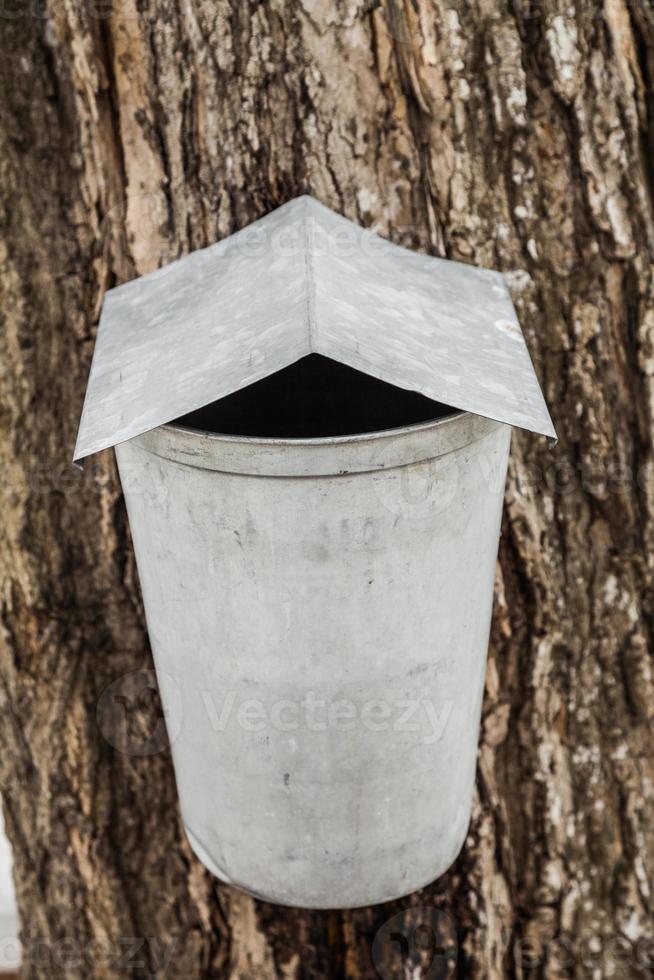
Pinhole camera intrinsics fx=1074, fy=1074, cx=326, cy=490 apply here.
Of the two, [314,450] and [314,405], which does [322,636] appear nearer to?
[314,450]

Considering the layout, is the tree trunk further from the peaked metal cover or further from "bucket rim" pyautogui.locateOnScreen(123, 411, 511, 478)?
"bucket rim" pyautogui.locateOnScreen(123, 411, 511, 478)

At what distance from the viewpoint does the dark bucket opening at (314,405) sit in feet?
6.21

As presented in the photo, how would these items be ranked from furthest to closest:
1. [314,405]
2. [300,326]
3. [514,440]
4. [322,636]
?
[514,440] → [314,405] → [322,636] → [300,326]

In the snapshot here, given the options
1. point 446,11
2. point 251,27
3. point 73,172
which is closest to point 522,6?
point 446,11

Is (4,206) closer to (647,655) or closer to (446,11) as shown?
(446,11)

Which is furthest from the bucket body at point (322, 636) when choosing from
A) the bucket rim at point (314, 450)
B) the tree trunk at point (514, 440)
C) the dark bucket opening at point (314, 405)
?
the tree trunk at point (514, 440)

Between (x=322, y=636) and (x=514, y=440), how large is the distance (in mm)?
824

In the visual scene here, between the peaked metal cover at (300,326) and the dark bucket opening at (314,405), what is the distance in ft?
0.70

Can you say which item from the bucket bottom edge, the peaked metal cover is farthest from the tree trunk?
the bucket bottom edge

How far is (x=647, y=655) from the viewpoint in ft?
7.84

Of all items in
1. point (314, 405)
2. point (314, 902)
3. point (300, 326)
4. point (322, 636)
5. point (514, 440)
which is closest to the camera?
point (300, 326)

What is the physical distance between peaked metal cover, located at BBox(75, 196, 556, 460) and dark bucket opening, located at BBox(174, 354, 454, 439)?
212 mm

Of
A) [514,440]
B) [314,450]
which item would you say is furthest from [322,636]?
[514,440]

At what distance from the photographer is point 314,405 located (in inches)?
77.0
